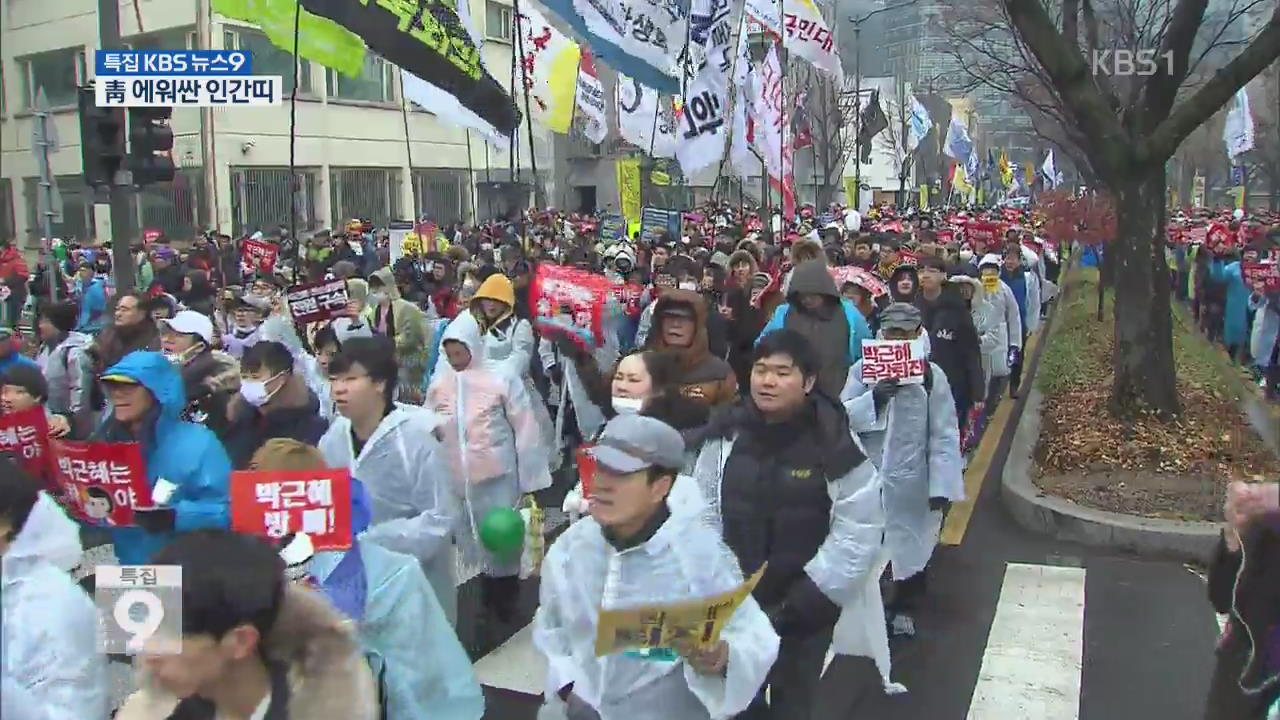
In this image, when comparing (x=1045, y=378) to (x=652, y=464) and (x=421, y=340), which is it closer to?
(x=421, y=340)

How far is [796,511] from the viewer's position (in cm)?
404

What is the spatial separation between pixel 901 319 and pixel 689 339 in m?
1.22

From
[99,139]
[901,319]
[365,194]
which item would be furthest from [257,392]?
[365,194]

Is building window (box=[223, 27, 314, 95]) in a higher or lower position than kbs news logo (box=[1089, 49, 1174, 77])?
higher

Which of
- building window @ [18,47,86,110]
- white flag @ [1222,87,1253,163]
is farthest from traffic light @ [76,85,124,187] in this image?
building window @ [18,47,86,110]

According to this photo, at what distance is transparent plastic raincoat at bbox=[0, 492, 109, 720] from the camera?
2721mm

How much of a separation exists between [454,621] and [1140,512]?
5.23m

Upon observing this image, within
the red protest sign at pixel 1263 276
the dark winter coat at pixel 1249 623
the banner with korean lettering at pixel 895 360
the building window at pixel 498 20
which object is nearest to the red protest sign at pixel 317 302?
the banner with korean lettering at pixel 895 360

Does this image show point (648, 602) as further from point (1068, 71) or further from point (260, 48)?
point (260, 48)

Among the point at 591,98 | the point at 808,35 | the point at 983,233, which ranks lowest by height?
the point at 983,233

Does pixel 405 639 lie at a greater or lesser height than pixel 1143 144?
lesser

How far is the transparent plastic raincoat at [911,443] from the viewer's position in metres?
6.49

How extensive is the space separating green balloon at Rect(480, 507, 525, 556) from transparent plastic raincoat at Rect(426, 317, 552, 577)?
2.21 feet

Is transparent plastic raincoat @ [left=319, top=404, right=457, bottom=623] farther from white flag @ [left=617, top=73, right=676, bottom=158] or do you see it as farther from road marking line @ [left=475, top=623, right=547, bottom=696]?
white flag @ [left=617, top=73, right=676, bottom=158]
